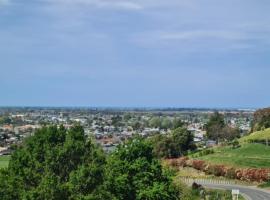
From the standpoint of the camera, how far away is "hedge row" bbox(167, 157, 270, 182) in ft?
275

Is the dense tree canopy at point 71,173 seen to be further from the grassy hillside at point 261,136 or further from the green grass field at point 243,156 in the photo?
the grassy hillside at point 261,136

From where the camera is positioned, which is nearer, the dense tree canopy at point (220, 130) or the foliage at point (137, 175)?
the foliage at point (137, 175)

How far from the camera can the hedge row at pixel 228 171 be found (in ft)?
275

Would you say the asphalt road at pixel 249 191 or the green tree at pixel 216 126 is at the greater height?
the green tree at pixel 216 126

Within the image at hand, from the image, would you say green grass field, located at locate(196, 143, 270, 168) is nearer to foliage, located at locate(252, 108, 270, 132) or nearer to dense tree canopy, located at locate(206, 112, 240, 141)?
foliage, located at locate(252, 108, 270, 132)

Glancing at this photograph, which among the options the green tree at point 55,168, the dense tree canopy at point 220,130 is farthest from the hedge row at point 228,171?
the green tree at point 55,168

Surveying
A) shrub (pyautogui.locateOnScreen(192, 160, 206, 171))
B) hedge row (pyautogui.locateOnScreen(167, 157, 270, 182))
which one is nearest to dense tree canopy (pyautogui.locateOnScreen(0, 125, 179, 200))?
hedge row (pyautogui.locateOnScreen(167, 157, 270, 182))

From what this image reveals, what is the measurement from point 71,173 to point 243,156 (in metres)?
71.1

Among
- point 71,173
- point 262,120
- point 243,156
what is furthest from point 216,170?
point 71,173

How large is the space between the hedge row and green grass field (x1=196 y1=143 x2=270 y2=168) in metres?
4.11

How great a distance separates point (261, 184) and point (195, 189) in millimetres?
18368

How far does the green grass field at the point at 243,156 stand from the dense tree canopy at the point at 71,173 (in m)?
56.2

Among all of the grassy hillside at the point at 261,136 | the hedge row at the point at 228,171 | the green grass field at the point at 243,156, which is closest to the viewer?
the hedge row at the point at 228,171

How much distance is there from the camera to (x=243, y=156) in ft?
329
